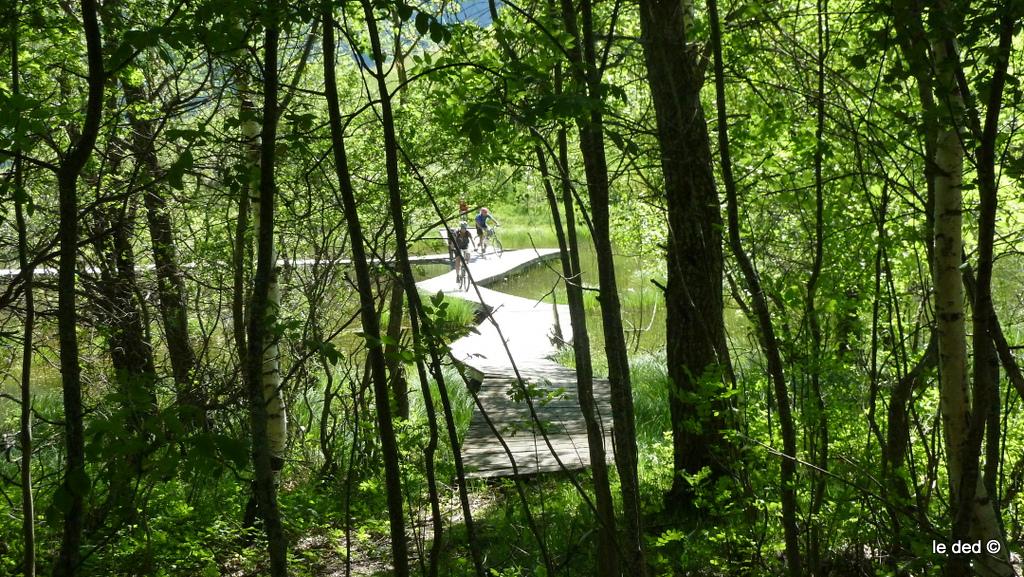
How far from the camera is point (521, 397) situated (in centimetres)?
246

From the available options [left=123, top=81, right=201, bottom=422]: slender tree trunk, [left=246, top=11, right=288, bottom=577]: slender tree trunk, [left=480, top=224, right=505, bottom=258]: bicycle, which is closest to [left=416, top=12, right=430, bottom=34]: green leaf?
[left=246, top=11, right=288, bottom=577]: slender tree trunk

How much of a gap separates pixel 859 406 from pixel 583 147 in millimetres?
2018

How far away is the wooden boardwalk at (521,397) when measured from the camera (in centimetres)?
458

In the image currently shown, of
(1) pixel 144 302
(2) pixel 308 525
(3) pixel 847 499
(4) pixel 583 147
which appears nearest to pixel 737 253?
(4) pixel 583 147

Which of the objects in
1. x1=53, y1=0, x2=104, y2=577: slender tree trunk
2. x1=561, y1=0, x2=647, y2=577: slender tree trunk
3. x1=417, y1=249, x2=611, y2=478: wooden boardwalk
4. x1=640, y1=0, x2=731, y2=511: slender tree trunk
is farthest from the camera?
x1=417, y1=249, x2=611, y2=478: wooden boardwalk

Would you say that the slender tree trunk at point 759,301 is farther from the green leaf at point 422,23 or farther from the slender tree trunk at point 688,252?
the slender tree trunk at point 688,252

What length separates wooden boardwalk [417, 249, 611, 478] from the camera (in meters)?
4.58

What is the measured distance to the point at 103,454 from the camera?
4.95 ft

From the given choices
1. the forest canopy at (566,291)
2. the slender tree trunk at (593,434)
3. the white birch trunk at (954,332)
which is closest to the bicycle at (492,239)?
the forest canopy at (566,291)

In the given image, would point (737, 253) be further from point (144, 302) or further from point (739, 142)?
point (144, 302)

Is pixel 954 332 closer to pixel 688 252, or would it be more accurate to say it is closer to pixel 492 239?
pixel 688 252

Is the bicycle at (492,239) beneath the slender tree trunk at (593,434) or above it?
above

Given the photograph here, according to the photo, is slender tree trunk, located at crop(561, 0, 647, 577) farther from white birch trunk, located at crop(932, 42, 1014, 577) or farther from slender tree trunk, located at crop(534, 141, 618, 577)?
white birch trunk, located at crop(932, 42, 1014, 577)

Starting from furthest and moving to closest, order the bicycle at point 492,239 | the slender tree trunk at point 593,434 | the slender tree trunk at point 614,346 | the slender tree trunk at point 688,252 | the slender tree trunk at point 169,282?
the bicycle at point 492,239, the slender tree trunk at point 169,282, the slender tree trunk at point 688,252, the slender tree trunk at point 593,434, the slender tree trunk at point 614,346
